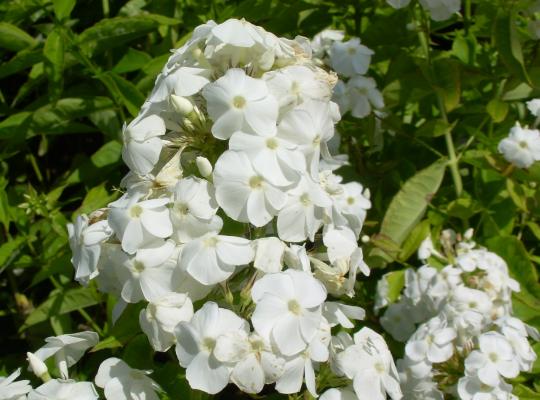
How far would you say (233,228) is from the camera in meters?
1.40

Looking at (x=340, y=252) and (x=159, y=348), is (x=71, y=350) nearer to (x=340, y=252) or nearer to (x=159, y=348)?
(x=159, y=348)

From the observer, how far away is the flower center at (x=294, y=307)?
1.23m

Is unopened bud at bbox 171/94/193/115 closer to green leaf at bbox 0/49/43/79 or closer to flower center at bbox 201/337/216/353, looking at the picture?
flower center at bbox 201/337/216/353

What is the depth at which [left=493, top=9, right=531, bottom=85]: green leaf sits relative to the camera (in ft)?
6.34

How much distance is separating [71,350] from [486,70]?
1494mm

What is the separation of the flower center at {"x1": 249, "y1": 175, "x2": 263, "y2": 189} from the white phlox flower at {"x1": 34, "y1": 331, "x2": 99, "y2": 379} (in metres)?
0.42

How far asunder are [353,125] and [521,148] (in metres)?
0.53

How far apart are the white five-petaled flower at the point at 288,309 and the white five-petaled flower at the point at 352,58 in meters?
1.15

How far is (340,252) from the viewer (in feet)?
4.63

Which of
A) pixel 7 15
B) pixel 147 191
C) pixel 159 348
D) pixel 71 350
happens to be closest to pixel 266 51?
pixel 147 191

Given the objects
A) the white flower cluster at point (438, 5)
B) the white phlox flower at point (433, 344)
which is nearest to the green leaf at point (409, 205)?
the white phlox flower at point (433, 344)

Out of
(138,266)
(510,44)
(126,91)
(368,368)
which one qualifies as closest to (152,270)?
(138,266)

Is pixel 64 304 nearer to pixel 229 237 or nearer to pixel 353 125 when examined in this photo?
pixel 229 237

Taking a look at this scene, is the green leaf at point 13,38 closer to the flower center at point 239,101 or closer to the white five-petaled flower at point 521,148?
the flower center at point 239,101
